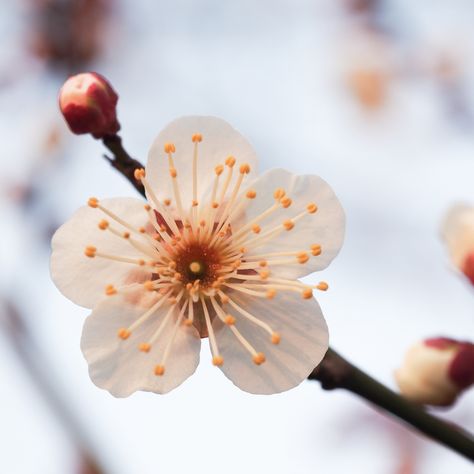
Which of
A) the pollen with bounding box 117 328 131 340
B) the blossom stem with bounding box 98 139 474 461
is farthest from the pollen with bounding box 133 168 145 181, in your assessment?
the blossom stem with bounding box 98 139 474 461

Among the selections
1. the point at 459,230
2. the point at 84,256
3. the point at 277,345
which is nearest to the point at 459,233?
the point at 459,230

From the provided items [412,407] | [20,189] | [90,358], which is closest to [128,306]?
[90,358]

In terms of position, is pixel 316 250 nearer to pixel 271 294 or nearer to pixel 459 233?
pixel 271 294

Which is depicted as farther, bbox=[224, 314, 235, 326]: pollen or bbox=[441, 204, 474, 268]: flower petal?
bbox=[441, 204, 474, 268]: flower petal

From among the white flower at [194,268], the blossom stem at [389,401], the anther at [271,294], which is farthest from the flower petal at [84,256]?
the blossom stem at [389,401]

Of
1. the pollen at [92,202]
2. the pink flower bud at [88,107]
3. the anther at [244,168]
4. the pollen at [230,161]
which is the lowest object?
the anther at [244,168]

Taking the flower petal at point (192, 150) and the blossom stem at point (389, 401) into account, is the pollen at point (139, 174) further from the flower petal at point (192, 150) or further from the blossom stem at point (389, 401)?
the blossom stem at point (389, 401)

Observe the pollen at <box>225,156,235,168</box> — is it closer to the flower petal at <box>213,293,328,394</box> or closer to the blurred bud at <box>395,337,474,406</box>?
the flower petal at <box>213,293,328,394</box>
